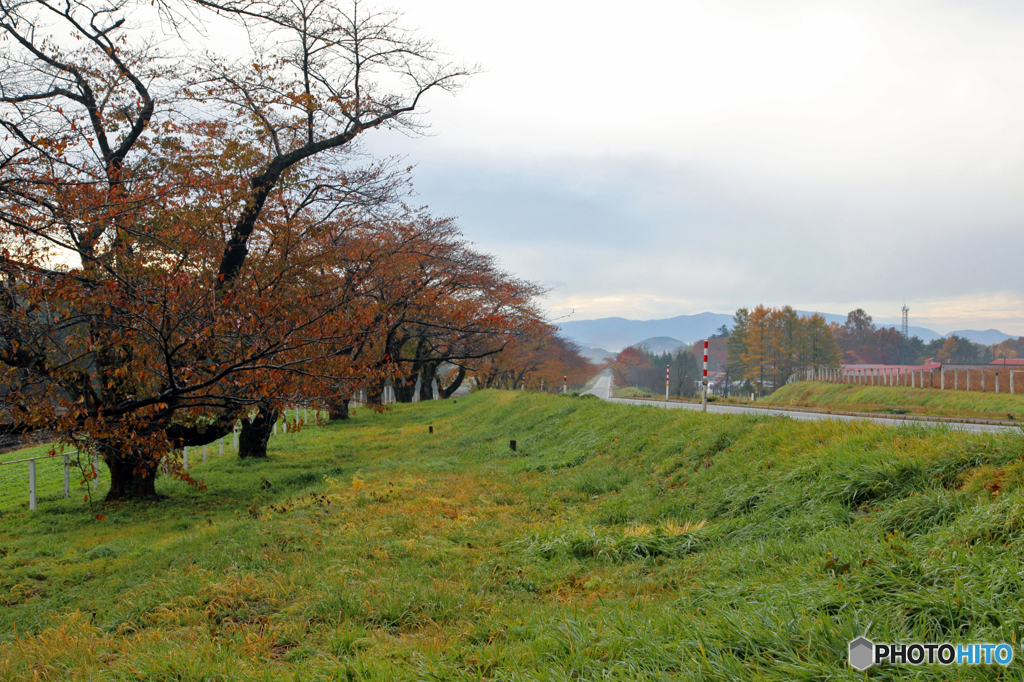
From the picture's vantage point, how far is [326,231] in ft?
46.3

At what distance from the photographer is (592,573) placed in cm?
514

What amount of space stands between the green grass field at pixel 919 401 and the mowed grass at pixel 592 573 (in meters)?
10.5

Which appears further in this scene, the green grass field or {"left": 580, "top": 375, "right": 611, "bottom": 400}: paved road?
{"left": 580, "top": 375, "right": 611, "bottom": 400}: paved road

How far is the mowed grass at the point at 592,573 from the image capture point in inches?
121

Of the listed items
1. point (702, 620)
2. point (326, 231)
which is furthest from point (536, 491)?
point (326, 231)

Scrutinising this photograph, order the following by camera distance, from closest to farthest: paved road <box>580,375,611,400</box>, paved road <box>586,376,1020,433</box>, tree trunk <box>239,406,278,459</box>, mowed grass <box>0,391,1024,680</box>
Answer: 1. mowed grass <box>0,391,1024,680</box>
2. paved road <box>586,376,1020,433</box>
3. tree trunk <box>239,406,278,459</box>
4. paved road <box>580,375,611,400</box>

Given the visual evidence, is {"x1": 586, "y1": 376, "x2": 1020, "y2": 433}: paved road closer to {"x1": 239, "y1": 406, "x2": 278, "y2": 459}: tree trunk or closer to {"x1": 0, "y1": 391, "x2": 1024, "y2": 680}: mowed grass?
{"x1": 0, "y1": 391, "x2": 1024, "y2": 680}: mowed grass

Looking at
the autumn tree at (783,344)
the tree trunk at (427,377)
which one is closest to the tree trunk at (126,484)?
the tree trunk at (427,377)

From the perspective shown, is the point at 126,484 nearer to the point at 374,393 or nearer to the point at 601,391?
the point at 374,393

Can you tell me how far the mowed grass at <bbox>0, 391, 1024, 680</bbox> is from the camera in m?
3.08

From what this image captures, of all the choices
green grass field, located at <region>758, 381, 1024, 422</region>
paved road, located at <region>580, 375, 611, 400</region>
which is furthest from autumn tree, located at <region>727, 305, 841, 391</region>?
green grass field, located at <region>758, 381, 1024, 422</region>

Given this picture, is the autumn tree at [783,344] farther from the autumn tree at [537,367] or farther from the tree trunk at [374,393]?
the tree trunk at [374,393]

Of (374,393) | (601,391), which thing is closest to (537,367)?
(601,391)

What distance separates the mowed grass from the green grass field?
10.5 metres
